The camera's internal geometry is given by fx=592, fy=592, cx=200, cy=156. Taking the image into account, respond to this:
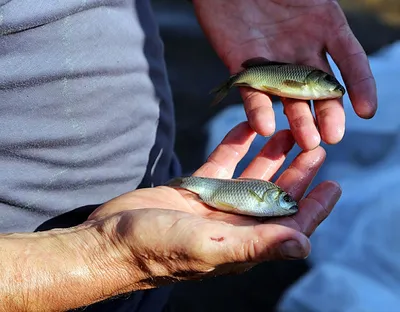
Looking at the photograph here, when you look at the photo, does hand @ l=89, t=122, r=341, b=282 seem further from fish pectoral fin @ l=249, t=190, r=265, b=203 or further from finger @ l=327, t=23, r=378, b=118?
finger @ l=327, t=23, r=378, b=118

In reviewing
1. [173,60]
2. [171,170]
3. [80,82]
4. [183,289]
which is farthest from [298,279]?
[173,60]

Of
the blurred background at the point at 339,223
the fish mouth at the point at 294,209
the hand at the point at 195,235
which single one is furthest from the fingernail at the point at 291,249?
the blurred background at the point at 339,223

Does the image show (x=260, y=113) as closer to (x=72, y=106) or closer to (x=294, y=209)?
(x=294, y=209)

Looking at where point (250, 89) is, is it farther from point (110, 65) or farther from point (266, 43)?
point (110, 65)

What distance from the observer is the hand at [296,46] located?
103 inches

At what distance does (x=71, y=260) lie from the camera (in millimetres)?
1970

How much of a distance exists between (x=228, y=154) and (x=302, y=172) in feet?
1.20

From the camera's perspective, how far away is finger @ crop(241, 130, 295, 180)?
9.07 ft

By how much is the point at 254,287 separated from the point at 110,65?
2.59 meters

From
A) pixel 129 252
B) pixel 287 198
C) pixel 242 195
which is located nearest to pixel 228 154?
pixel 242 195

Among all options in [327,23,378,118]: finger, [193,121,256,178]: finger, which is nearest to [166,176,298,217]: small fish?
[193,121,256,178]: finger

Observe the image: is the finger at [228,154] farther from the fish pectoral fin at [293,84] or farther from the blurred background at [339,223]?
the blurred background at [339,223]

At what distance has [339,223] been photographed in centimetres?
464

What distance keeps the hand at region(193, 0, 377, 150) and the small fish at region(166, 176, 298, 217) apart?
0.81 feet
